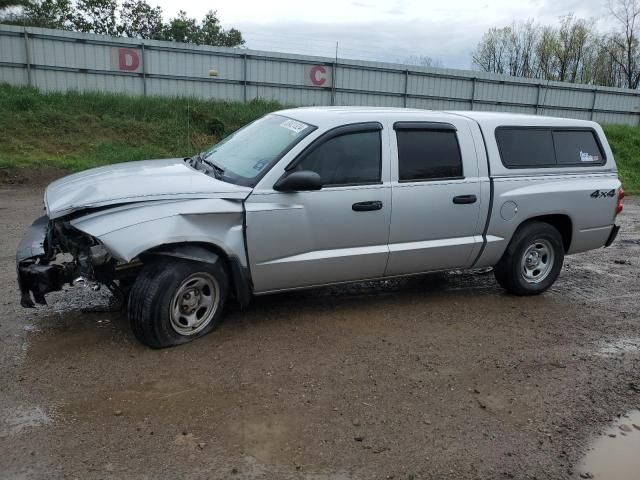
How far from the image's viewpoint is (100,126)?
15398mm

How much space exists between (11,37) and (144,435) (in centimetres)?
1626

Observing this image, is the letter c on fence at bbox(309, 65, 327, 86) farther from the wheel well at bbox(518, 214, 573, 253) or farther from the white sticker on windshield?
the white sticker on windshield

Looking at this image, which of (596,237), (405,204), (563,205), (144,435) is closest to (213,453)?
(144,435)

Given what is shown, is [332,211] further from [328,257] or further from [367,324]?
[367,324]

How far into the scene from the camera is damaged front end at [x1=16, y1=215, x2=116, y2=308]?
169 inches

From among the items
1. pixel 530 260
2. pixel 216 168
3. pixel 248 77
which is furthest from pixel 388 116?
pixel 248 77

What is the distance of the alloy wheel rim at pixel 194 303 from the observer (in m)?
4.47

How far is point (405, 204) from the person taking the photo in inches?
207

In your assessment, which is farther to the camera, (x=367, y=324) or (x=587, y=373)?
(x=367, y=324)

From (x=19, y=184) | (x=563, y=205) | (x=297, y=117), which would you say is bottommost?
(x=19, y=184)

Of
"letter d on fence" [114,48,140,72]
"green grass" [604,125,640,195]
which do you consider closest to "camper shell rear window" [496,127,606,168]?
"green grass" [604,125,640,195]

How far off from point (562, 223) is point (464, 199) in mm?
1493

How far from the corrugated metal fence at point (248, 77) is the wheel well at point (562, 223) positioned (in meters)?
14.6

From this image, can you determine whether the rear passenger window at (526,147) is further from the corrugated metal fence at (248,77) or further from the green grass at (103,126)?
the corrugated metal fence at (248,77)
